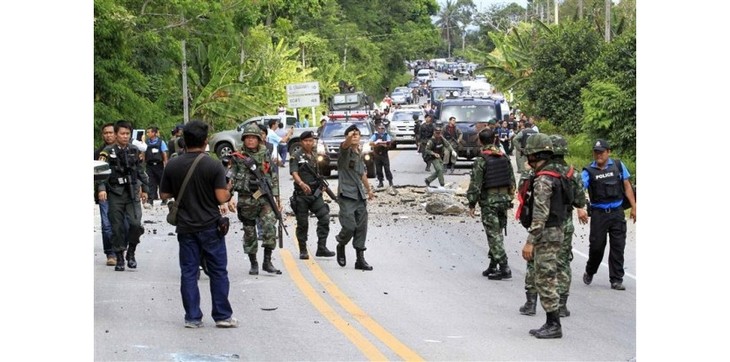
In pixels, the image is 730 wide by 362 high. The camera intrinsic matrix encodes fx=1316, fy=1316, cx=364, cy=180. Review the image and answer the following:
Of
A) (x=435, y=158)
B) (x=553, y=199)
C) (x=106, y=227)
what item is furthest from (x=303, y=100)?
(x=553, y=199)

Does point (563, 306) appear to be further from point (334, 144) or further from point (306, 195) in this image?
Answer: point (334, 144)

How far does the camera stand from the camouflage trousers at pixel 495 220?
48.0 feet

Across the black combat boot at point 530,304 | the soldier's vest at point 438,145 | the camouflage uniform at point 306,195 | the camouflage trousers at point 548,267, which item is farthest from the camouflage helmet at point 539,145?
the soldier's vest at point 438,145

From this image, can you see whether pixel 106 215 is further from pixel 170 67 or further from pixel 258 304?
pixel 170 67

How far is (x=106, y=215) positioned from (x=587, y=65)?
90.9 ft

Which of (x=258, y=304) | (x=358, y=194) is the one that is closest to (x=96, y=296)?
(x=258, y=304)

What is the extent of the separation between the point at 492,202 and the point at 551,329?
406cm

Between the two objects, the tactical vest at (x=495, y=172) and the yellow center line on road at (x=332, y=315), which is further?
the tactical vest at (x=495, y=172)

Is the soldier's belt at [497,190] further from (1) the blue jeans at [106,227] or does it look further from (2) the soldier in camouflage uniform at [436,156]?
(2) the soldier in camouflage uniform at [436,156]

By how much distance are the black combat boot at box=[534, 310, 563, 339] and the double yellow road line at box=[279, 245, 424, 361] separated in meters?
1.19

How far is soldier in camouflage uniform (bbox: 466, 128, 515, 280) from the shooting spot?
14664 mm

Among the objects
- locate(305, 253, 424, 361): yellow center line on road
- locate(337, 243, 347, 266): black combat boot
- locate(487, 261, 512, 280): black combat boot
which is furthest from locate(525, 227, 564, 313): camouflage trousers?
locate(337, 243, 347, 266): black combat boot

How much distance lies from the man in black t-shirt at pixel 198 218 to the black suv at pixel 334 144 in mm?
18956

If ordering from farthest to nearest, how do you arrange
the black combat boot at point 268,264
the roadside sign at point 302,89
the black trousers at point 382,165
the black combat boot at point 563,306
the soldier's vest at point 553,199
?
the roadside sign at point 302,89 → the black trousers at point 382,165 → the black combat boot at point 268,264 → the black combat boot at point 563,306 → the soldier's vest at point 553,199
